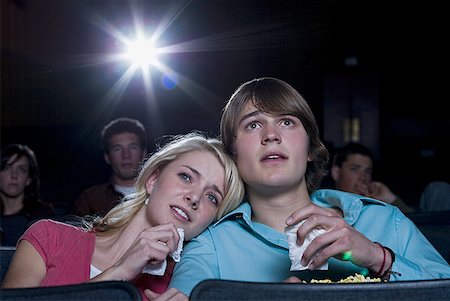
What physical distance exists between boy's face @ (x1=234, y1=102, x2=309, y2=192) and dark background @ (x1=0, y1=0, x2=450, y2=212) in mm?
3082

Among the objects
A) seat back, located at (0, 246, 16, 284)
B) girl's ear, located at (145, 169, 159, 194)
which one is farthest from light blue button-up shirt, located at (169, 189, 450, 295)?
seat back, located at (0, 246, 16, 284)

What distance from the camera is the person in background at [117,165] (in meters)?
3.01

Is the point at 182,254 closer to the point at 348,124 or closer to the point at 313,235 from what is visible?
the point at 313,235

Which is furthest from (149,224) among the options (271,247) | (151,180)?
(271,247)

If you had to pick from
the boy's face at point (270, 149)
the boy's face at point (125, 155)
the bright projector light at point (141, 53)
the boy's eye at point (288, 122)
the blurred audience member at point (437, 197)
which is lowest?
the boy's face at point (270, 149)

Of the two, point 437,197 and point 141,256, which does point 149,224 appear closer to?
point 141,256

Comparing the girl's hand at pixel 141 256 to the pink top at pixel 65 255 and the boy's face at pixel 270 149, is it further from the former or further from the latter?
the boy's face at pixel 270 149

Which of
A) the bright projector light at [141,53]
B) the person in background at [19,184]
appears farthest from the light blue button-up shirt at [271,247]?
the bright projector light at [141,53]

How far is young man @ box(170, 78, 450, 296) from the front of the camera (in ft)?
4.45

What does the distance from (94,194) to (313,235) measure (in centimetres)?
214

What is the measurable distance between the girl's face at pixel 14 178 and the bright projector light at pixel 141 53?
3.49m

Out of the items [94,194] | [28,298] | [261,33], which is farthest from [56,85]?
[28,298]

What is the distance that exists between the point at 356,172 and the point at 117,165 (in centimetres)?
136

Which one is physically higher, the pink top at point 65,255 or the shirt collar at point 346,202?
the shirt collar at point 346,202
